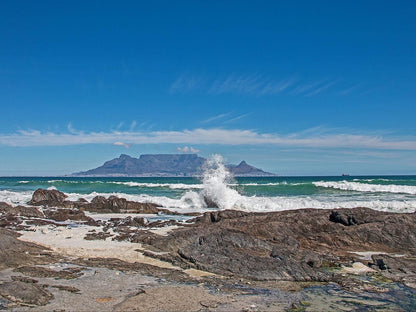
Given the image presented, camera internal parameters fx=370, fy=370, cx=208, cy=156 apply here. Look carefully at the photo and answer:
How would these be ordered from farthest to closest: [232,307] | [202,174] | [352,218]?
[202,174] → [352,218] → [232,307]

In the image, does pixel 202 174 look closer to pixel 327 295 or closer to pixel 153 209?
pixel 153 209

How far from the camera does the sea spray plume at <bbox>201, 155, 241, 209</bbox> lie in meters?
23.5

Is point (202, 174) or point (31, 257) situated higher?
point (202, 174)

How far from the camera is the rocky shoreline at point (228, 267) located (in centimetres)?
552

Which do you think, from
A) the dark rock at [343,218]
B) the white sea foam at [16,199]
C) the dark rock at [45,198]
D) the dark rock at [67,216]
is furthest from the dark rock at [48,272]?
the white sea foam at [16,199]

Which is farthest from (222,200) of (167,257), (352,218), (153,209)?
(167,257)

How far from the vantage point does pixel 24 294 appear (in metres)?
5.29

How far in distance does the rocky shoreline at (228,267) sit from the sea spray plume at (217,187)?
11.7 m

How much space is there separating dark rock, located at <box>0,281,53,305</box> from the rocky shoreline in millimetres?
14

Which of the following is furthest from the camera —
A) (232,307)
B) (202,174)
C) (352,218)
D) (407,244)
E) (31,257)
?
(202,174)

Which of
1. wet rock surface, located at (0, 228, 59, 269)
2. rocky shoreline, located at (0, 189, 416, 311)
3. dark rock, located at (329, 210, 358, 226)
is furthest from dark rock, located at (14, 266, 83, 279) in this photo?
dark rock, located at (329, 210, 358, 226)

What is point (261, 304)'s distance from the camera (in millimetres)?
5484

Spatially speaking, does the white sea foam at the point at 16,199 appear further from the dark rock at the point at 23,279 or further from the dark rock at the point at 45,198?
the dark rock at the point at 23,279

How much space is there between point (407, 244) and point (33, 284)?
28.9ft
